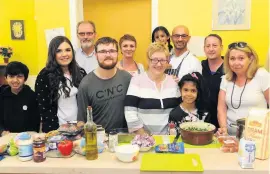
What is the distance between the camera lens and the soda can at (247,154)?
1297 millimetres

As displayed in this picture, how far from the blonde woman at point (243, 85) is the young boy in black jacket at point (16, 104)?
1.60m

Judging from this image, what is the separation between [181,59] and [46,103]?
1.17 metres

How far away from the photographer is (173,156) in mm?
1440

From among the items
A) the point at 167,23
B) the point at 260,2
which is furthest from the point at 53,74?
the point at 260,2

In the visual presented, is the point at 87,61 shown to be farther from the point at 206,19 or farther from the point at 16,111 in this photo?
the point at 206,19

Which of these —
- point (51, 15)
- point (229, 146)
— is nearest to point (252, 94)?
point (229, 146)

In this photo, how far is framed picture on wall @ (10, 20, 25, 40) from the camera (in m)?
4.34

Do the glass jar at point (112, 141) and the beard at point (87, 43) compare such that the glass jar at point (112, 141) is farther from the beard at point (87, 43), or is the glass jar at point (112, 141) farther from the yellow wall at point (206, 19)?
the yellow wall at point (206, 19)

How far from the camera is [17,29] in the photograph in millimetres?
4371

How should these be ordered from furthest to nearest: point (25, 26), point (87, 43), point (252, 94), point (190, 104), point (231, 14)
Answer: point (25, 26), point (231, 14), point (87, 43), point (190, 104), point (252, 94)

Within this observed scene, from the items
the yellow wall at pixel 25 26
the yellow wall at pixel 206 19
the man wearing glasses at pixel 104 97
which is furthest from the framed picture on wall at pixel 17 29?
the man wearing glasses at pixel 104 97

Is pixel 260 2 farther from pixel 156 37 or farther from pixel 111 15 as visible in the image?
pixel 111 15

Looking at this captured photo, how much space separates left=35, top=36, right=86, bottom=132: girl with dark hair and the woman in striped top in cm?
46

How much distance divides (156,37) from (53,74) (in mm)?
1187
